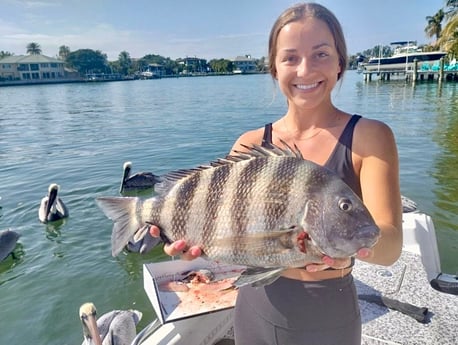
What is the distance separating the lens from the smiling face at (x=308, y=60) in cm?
A: 196

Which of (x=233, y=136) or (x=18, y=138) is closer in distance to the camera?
(x=233, y=136)

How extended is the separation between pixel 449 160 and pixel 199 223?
14062mm

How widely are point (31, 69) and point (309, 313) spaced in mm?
126216

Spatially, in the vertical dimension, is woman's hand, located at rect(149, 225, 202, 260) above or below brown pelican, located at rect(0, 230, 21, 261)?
above

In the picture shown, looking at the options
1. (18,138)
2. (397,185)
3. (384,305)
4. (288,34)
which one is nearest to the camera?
(397,185)

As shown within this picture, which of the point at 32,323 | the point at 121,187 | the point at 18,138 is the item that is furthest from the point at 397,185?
the point at 18,138

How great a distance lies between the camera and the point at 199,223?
1916 millimetres

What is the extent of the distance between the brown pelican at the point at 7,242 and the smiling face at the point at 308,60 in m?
7.93

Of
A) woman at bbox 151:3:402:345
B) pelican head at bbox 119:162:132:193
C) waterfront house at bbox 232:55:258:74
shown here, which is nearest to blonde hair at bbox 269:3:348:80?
woman at bbox 151:3:402:345

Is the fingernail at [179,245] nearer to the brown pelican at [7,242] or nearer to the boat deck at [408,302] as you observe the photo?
the boat deck at [408,302]

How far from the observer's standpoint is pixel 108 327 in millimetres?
4727

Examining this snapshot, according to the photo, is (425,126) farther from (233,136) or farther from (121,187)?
(121,187)

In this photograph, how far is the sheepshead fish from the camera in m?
1.60

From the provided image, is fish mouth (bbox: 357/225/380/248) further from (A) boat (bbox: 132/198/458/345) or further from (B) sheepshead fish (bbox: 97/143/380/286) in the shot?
(A) boat (bbox: 132/198/458/345)
